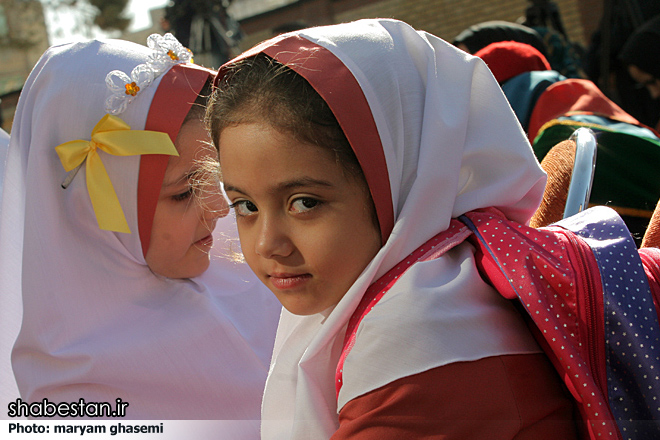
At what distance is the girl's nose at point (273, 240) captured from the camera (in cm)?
113

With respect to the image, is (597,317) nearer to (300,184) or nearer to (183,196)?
(300,184)

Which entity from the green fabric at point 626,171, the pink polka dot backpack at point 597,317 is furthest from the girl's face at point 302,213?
the green fabric at point 626,171

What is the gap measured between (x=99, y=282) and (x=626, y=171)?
1.69m

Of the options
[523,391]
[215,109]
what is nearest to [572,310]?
[523,391]

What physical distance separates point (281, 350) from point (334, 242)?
39 centimetres

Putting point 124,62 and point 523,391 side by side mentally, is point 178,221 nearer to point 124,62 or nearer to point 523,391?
point 124,62

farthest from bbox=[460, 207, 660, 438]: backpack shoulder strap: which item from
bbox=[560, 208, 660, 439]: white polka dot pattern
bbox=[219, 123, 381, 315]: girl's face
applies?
bbox=[219, 123, 381, 315]: girl's face

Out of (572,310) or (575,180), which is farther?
(575,180)

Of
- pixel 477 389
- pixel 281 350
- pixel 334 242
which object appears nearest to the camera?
pixel 477 389

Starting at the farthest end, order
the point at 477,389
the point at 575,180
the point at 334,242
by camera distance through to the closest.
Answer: the point at 575,180 → the point at 334,242 → the point at 477,389

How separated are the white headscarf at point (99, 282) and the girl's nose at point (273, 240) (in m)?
0.84

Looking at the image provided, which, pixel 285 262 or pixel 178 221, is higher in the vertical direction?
pixel 285 262

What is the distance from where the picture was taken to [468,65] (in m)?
1.26

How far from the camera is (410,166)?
1.19 m
